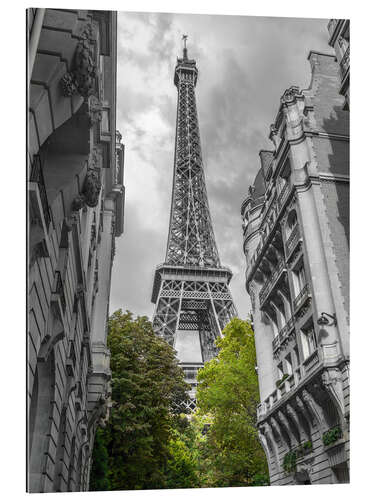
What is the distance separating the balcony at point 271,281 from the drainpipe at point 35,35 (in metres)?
11.8

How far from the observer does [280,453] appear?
A: 1468 centimetres

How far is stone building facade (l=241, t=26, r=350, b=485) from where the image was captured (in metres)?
11.6

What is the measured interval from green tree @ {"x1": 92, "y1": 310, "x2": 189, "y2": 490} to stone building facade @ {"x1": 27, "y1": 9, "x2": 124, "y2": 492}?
5.95 meters

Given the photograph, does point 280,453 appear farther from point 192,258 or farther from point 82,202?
point 192,258

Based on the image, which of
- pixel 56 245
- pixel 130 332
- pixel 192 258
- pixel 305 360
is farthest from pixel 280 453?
pixel 192 258

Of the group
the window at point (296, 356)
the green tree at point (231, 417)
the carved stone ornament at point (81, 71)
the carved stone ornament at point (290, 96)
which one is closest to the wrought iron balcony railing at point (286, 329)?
the window at point (296, 356)

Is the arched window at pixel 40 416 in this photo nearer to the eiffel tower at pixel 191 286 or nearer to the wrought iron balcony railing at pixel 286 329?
the wrought iron balcony railing at pixel 286 329

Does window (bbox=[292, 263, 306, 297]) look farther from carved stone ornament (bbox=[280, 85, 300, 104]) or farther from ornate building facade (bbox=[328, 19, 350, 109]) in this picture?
ornate building facade (bbox=[328, 19, 350, 109])

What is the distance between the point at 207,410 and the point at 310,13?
→ 47.7 ft

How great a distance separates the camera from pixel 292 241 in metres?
15.6

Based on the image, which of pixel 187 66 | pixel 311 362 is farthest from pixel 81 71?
pixel 311 362

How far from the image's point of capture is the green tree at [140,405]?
697 inches

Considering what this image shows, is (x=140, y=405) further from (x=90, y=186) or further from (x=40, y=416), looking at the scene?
(x=90, y=186)

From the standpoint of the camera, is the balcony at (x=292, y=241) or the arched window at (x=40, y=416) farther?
the balcony at (x=292, y=241)
